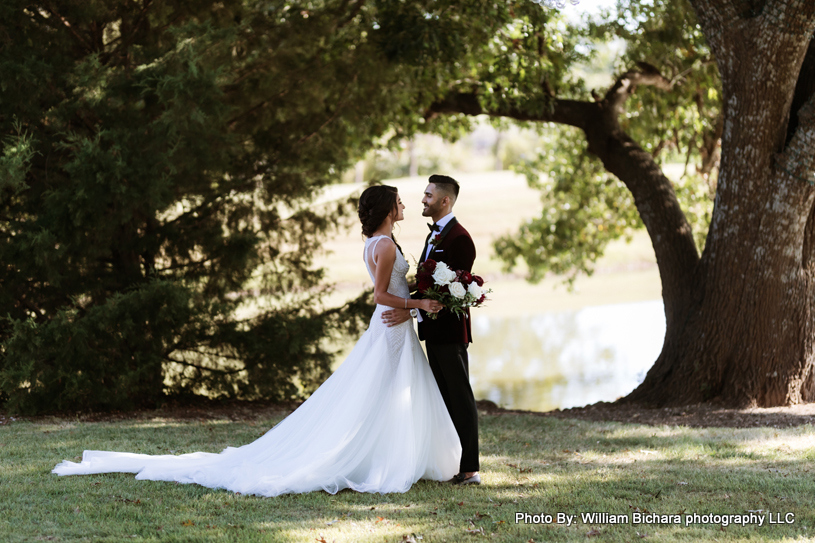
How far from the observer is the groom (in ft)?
17.1

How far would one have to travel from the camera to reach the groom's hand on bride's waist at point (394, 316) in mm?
5289

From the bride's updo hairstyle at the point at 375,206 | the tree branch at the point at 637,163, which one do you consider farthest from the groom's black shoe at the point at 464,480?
the tree branch at the point at 637,163

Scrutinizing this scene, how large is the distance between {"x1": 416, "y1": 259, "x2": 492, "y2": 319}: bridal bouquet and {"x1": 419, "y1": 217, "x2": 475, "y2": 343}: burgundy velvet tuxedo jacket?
0.10 metres

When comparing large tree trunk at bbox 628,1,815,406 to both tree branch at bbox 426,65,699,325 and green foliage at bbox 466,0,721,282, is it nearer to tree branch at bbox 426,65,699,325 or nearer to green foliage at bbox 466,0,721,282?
tree branch at bbox 426,65,699,325

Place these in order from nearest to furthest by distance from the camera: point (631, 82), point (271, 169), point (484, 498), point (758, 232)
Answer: point (484, 498) → point (758, 232) → point (271, 169) → point (631, 82)

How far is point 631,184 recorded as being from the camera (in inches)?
397

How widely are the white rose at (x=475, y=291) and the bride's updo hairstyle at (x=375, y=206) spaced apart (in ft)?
2.63

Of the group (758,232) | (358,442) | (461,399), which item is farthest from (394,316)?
(758,232)

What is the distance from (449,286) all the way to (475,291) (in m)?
0.19

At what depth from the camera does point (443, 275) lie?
4977mm

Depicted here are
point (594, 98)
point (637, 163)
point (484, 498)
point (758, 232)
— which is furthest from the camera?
point (594, 98)

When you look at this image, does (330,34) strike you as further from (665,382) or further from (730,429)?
(730,429)

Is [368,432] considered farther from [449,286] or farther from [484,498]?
[449,286]

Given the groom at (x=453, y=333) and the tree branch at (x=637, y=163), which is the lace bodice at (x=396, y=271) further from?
the tree branch at (x=637, y=163)
